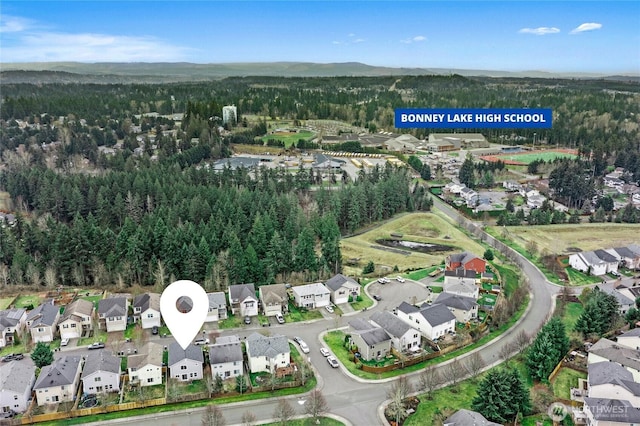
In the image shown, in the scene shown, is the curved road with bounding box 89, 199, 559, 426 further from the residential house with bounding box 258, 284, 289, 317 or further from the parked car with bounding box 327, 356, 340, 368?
the residential house with bounding box 258, 284, 289, 317

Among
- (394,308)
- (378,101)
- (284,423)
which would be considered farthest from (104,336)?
(378,101)

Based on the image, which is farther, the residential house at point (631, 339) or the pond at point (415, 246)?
the pond at point (415, 246)

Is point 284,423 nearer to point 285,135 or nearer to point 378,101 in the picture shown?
point 285,135

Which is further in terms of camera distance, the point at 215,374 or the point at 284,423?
the point at 215,374

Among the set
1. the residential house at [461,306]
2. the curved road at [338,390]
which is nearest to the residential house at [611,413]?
the curved road at [338,390]

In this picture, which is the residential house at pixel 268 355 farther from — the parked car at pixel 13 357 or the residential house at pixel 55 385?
the parked car at pixel 13 357

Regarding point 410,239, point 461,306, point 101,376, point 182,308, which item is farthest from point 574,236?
point 101,376

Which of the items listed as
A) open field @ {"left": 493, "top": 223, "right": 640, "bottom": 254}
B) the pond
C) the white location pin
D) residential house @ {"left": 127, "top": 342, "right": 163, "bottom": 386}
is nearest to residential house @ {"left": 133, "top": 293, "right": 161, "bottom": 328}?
residential house @ {"left": 127, "top": 342, "right": 163, "bottom": 386}
